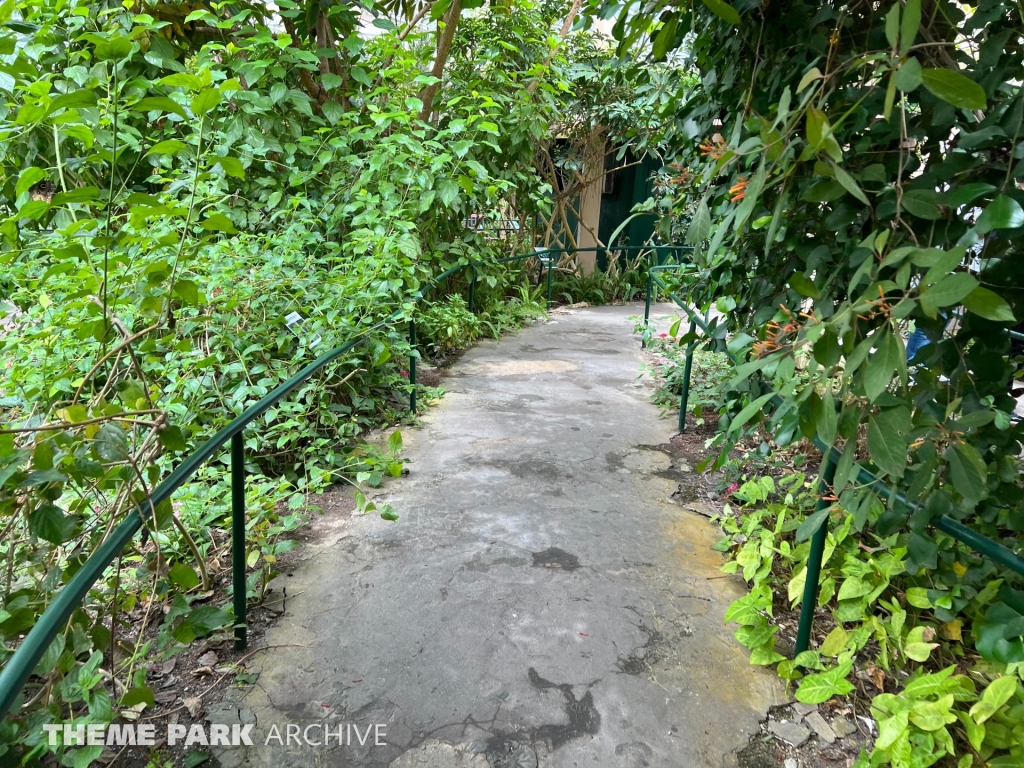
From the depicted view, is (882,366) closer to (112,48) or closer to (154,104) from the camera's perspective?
(154,104)

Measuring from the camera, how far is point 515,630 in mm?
2324

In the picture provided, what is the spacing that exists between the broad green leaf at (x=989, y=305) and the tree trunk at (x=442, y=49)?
12.8 ft

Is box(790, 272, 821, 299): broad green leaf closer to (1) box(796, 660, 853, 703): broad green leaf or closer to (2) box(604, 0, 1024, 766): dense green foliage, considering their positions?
(2) box(604, 0, 1024, 766): dense green foliage

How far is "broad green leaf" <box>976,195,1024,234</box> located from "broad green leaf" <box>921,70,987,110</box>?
252 mm

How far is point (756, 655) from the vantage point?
7.17 feet

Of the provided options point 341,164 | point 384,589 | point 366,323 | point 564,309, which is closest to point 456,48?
point 341,164

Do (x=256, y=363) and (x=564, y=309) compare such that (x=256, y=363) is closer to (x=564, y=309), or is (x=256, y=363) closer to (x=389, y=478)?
(x=389, y=478)

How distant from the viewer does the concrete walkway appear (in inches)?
73.5

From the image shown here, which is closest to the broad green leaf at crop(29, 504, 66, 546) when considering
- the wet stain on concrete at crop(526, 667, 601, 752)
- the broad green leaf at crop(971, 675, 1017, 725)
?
the wet stain on concrete at crop(526, 667, 601, 752)

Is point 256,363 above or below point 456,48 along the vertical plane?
below

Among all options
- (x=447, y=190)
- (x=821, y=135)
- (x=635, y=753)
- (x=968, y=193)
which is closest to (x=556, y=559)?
(x=635, y=753)

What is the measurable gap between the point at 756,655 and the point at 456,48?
658cm

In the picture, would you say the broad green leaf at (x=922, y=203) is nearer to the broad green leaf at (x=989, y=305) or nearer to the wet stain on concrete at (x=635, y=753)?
the broad green leaf at (x=989, y=305)

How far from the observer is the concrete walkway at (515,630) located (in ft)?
6.12
